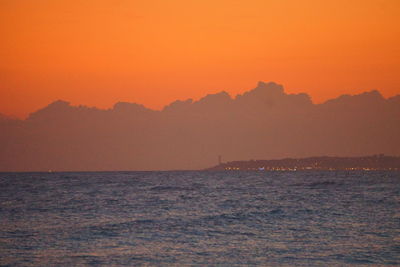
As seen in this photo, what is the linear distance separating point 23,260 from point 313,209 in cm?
3328

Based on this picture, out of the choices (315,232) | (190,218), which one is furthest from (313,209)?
(315,232)

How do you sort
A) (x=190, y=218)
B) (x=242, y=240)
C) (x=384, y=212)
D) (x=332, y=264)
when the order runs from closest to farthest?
1. (x=332, y=264)
2. (x=242, y=240)
3. (x=190, y=218)
4. (x=384, y=212)

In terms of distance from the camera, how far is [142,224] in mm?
39719

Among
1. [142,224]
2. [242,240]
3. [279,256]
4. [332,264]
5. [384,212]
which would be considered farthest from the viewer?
[384,212]

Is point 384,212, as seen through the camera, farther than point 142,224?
Yes

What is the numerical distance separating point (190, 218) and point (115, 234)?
11.5 metres

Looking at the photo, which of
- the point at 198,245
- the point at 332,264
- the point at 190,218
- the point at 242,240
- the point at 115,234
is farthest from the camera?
the point at 190,218

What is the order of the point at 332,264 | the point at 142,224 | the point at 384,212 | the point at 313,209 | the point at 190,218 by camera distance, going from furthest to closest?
the point at 313,209, the point at 384,212, the point at 190,218, the point at 142,224, the point at 332,264

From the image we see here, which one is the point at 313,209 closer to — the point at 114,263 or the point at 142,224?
the point at 142,224

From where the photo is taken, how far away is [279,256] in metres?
26.1

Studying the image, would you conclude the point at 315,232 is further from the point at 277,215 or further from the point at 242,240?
the point at 277,215

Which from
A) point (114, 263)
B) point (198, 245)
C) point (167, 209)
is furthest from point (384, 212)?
point (114, 263)

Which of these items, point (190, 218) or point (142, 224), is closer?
point (142, 224)

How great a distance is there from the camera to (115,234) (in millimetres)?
33938
